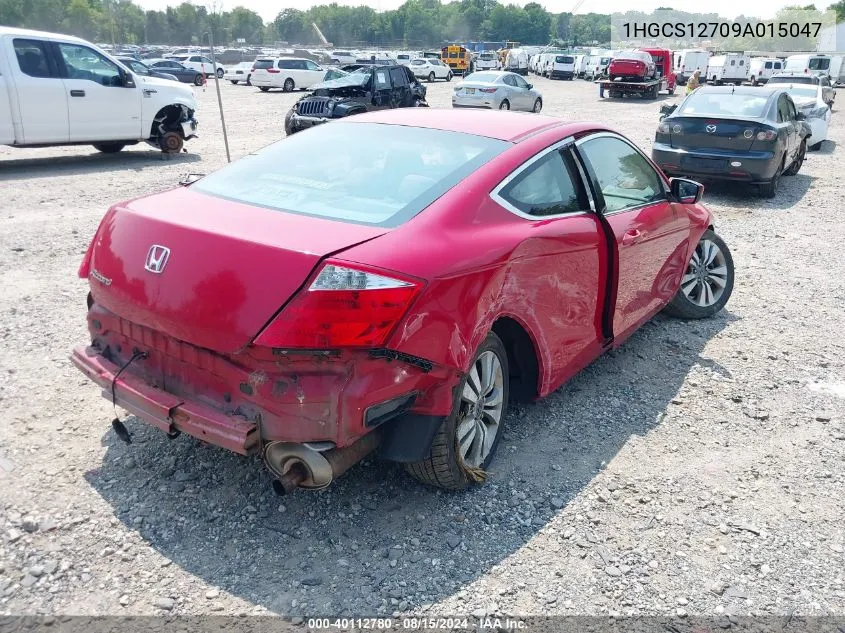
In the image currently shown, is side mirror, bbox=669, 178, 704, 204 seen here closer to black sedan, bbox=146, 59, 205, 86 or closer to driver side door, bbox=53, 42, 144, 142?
driver side door, bbox=53, 42, 144, 142

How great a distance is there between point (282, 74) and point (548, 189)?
→ 32.6m

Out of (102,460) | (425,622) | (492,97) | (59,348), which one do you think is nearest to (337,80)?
(492,97)

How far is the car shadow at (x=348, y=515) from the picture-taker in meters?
2.81

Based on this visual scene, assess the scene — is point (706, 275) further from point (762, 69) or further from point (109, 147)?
point (762, 69)

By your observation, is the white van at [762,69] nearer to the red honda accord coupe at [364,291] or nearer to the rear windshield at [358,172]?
the red honda accord coupe at [364,291]

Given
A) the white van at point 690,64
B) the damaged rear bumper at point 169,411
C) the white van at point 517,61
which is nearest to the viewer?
the damaged rear bumper at point 169,411

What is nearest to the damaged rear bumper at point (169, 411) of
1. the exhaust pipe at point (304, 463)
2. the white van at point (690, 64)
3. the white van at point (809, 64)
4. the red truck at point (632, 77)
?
the exhaust pipe at point (304, 463)

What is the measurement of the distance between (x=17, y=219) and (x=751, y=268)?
7663 mm

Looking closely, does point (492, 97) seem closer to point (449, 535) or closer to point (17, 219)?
point (17, 219)

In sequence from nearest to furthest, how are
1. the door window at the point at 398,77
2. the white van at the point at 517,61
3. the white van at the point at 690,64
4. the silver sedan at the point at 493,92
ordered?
1. the door window at the point at 398,77
2. the silver sedan at the point at 493,92
3. the white van at the point at 690,64
4. the white van at the point at 517,61

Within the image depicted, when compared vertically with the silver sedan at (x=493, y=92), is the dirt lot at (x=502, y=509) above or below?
below

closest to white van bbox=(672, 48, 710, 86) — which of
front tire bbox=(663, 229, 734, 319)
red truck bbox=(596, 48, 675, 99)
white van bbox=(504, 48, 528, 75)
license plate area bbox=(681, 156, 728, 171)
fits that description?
white van bbox=(504, 48, 528, 75)

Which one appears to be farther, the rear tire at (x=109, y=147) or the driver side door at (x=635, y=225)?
the rear tire at (x=109, y=147)

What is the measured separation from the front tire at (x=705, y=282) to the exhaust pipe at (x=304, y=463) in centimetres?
356
